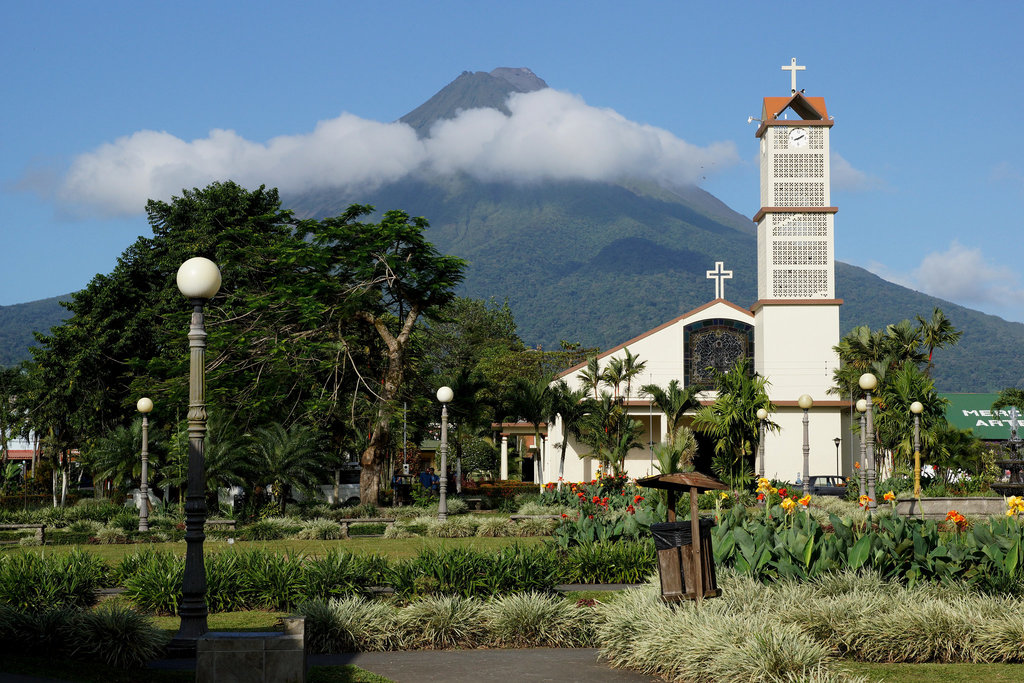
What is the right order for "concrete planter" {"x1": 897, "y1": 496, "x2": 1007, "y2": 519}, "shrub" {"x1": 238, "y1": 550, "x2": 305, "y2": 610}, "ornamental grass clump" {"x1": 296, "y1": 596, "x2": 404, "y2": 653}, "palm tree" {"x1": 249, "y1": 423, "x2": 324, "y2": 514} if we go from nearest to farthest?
"ornamental grass clump" {"x1": 296, "y1": 596, "x2": 404, "y2": 653} < "shrub" {"x1": 238, "y1": 550, "x2": 305, "y2": 610} < "concrete planter" {"x1": 897, "y1": 496, "x2": 1007, "y2": 519} < "palm tree" {"x1": 249, "y1": 423, "x2": 324, "y2": 514}

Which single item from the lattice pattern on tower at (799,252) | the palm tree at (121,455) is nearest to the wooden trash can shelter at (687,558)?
the palm tree at (121,455)

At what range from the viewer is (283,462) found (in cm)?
2748

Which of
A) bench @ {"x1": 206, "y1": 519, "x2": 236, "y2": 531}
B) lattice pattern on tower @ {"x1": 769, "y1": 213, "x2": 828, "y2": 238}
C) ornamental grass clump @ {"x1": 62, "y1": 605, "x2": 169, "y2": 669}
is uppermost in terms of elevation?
lattice pattern on tower @ {"x1": 769, "y1": 213, "x2": 828, "y2": 238}

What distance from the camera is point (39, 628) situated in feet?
31.2

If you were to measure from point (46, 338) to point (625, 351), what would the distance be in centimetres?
2436

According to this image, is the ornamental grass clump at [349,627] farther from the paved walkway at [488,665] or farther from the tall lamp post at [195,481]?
the tall lamp post at [195,481]

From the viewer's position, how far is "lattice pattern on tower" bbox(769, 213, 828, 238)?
49.6m

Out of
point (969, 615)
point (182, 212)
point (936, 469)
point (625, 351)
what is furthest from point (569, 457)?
point (969, 615)

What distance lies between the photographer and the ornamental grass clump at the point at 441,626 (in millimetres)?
10141

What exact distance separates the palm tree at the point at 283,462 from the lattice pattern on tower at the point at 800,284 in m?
28.4

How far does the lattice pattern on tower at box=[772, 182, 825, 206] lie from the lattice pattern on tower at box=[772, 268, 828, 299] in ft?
10.4

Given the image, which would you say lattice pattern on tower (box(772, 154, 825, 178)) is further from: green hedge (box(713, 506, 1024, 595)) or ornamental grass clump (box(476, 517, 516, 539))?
green hedge (box(713, 506, 1024, 595))

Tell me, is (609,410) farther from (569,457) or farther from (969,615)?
(969,615)

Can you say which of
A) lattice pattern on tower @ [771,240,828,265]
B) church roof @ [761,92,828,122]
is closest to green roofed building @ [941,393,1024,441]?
lattice pattern on tower @ [771,240,828,265]
